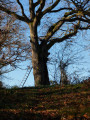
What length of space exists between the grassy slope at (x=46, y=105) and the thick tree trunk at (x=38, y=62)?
156 inches

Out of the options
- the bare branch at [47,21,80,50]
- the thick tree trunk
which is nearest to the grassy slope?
the thick tree trunk

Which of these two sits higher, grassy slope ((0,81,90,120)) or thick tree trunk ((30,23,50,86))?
thick tree trunk ((30,23,50,86))

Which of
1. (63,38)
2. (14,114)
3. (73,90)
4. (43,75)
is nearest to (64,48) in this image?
(63,38)

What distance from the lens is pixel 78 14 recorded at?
11.6 metres

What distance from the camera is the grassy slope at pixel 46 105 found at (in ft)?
15.3

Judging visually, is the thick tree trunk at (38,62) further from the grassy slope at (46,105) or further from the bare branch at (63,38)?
the grassy slope at (46,105)

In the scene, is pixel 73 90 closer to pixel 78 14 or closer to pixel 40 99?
pixel 40 99

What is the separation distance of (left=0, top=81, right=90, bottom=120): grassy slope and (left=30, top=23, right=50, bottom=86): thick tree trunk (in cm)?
397

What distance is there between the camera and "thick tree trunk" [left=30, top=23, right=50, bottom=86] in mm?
12034

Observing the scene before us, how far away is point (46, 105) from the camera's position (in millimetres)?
5934

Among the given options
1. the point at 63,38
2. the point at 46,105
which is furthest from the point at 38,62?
the point at 46,105

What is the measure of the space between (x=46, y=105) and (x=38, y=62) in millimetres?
6509

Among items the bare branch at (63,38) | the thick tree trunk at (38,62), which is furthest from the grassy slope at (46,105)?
the bare branch at (63,38)

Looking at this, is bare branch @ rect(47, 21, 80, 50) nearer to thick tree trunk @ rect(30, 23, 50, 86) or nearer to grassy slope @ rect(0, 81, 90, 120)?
thick tree trunk @ rect(30, 23, 50, 86)
